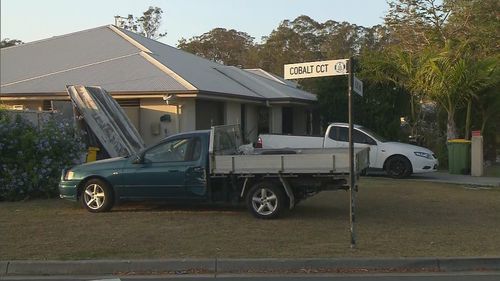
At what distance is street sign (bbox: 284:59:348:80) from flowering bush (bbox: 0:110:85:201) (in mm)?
7357

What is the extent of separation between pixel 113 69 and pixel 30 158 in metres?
9.15

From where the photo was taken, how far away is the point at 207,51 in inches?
2409

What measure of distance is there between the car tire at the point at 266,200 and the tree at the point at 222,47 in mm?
49837

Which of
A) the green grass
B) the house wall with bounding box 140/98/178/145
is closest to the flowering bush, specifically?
the house wall with bounding box 140/98/178/145

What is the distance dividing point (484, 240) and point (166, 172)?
18.0ft

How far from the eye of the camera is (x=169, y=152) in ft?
37.9

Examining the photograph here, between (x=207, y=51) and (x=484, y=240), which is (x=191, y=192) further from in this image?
(x=207, y=51)

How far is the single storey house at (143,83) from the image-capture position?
819 inches

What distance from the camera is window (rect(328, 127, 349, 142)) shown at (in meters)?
19.6

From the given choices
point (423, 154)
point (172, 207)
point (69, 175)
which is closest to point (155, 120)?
point (423, 154)

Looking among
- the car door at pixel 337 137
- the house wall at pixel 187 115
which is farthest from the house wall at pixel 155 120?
the car door at pixel 337 137

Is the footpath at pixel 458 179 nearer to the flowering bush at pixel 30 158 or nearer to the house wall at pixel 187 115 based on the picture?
the house wall at pixel 187 115

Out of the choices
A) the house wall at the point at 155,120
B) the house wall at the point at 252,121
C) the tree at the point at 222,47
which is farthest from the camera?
the tree at the point at 222,47

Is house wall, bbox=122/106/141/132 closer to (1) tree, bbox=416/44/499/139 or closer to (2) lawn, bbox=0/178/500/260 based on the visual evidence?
(2) lawn, bbox=0/178/500/260
